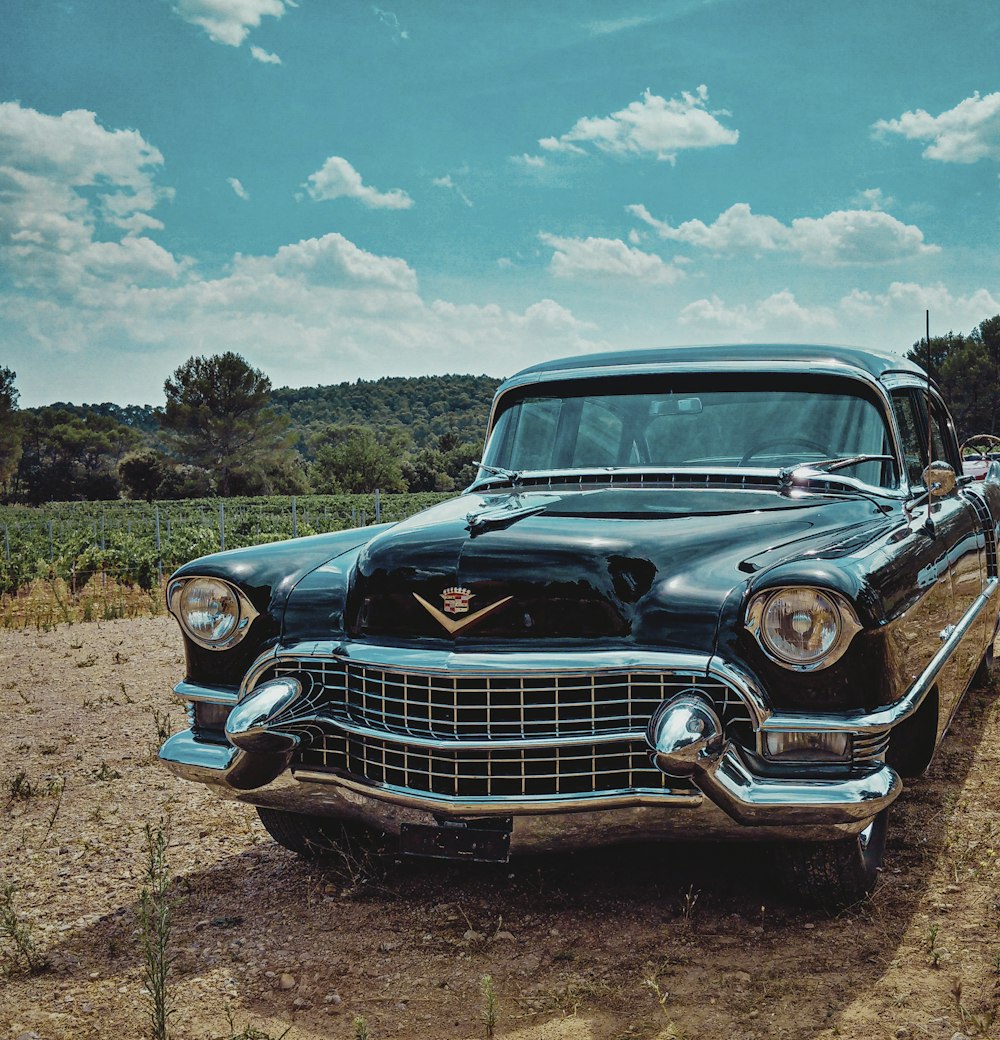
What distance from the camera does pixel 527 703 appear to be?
2.95 m

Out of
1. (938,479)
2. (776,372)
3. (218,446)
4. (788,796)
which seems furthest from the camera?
(218,446)

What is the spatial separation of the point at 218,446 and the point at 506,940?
8002 cm

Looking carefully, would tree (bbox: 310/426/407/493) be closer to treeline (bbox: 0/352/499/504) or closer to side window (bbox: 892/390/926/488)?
treeline (bbox: 0/352/499/504)

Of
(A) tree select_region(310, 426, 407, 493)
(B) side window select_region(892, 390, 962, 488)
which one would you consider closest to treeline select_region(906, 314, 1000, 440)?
(A) tree select_region(310, 426, 407, 493)

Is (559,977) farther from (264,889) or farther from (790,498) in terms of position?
(790,498)

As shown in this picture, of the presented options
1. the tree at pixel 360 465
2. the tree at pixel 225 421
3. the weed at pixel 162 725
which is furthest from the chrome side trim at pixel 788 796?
the tree at pixel 225 421

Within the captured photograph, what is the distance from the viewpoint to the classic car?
2.83m

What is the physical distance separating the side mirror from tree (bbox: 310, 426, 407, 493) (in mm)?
64005

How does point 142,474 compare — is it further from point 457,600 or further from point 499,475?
point 457,600

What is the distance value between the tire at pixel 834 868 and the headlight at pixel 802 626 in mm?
618

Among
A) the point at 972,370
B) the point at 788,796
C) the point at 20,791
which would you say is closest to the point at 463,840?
the point at 788,796

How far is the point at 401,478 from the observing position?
226 feet

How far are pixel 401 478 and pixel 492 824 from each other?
66.2 meters

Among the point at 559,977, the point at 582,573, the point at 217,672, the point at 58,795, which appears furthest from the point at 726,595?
the point at 58,795
